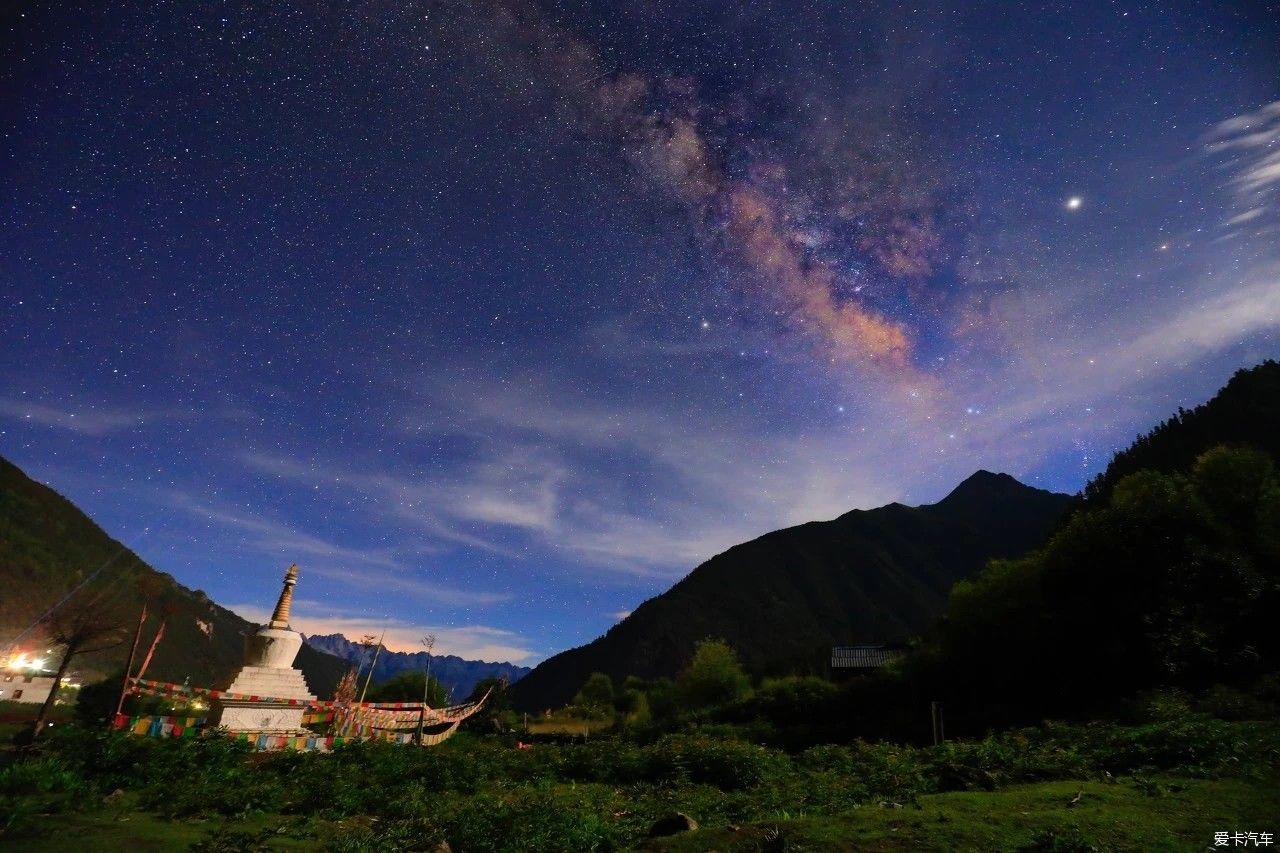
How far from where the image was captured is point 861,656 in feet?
209

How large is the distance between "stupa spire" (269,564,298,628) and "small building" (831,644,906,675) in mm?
54515

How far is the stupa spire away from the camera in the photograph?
1337 inches

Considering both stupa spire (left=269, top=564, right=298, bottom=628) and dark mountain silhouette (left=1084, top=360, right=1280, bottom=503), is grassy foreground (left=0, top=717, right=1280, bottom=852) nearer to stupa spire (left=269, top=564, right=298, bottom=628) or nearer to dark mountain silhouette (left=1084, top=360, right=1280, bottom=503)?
stupa spire (left=269, top=564, right=298, bottom=628)

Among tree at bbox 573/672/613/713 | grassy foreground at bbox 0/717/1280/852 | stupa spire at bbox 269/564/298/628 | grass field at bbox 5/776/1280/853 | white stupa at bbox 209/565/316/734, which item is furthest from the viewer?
tree at bbox 573/672/613/713

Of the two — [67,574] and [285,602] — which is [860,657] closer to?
[285,602]

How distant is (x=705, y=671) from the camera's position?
2438 inches

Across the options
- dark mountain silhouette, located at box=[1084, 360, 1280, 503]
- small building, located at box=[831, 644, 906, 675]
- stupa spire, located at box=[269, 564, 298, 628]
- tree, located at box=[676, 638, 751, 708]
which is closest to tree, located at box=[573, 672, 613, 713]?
tree, located at box=[676, 638, 751, 708]

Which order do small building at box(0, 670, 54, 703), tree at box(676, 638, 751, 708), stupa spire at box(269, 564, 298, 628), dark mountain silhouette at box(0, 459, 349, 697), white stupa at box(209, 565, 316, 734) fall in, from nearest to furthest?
white stupa at box(209, 565, 316, 734)
stupa spire at box(269, 564, 298, 628)
small building at box(0, 670, 54, 703)
tree at box(676, 638, 751, 708)
dark mountain silhouette at box(0, 459, 349, 697)

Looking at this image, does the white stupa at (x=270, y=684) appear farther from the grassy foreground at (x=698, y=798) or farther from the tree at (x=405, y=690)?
the tree at (x=405, y=690)

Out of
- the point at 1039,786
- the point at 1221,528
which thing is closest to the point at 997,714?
the point at 1221,528

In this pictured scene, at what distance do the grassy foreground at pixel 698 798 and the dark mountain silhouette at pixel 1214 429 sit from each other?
5285 inches

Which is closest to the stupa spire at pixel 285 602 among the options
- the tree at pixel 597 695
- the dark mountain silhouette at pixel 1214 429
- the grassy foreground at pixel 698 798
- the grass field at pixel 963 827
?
the grassy foreground at pixel 698 798

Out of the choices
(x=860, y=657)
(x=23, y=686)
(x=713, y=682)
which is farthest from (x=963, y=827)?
(x=23, y=686)

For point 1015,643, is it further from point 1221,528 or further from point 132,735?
point 132,735
